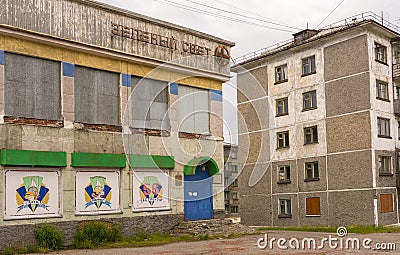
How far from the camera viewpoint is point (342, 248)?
1781 centimetres

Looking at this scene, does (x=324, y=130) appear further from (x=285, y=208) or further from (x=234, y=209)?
(x=234, y=209)

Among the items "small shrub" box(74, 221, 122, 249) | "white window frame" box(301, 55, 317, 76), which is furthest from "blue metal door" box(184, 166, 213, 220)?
"white window frame" box(301, 55, 317, 76)

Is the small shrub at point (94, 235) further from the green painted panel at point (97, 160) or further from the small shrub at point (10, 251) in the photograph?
the small shrub at point (10, 251)

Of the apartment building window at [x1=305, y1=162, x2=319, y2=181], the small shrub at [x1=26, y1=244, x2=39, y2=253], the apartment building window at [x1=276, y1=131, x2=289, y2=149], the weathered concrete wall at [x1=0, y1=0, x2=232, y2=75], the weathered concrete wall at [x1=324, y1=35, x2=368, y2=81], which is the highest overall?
the weathered concrete wall at [x1=324, y1=35, x2=368, y2=81]

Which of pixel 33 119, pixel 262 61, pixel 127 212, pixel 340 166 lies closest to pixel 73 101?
pixel 33 119

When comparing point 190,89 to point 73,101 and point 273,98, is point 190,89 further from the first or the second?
point 273,98

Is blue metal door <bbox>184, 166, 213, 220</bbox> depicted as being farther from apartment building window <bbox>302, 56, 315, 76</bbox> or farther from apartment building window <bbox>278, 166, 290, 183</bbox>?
apartment building window <bbox>302, 56, 315, 76</bbox>

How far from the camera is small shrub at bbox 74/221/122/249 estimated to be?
770 inches

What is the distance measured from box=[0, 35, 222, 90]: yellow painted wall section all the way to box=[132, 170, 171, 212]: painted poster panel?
4404 mm

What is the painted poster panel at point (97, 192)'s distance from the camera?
66.8 ft

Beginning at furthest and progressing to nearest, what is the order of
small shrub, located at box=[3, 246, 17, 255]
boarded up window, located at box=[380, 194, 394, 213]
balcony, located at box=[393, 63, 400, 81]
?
balcony, located at box=[393, 63, 400, 81] → boarded up window, located at box=[380, 194, 394, 213] → small shrub, located at box=[3, 246, 17, 255]

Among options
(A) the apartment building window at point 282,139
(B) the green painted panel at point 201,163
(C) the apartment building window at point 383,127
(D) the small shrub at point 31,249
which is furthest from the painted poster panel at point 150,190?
(A) the apartment building window at point 282,139

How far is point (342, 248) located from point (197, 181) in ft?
29.6

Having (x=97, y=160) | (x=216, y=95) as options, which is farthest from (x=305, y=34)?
(x=97, y=160)
